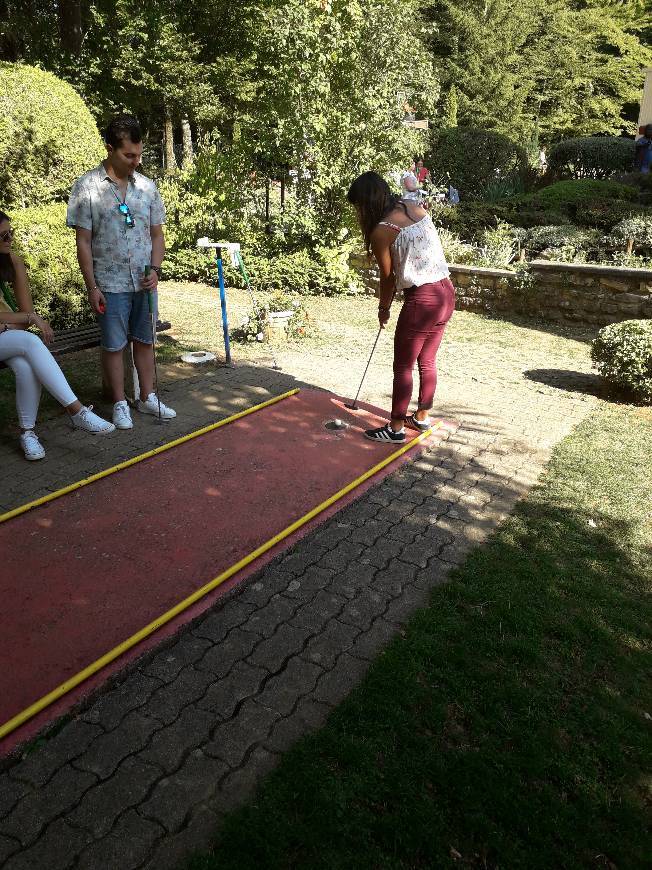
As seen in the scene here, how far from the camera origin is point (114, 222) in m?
4.64

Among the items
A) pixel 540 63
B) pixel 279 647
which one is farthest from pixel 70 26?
pixel 540 63

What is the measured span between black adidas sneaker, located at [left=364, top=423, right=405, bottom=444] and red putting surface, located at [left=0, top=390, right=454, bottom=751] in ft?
0.26

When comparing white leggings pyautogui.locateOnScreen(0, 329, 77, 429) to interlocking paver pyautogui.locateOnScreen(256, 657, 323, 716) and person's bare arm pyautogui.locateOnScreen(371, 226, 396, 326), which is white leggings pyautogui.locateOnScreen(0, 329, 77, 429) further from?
interlocking paver pyautogui.locateOnScreen(256, 657, 323, 716)

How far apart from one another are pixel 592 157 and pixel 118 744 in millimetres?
20431

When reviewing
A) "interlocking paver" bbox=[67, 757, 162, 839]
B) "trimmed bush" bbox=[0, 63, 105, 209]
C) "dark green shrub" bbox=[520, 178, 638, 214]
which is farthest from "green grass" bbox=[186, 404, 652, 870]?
"dark green shrub" bbox=[520, 178, 638, 214]

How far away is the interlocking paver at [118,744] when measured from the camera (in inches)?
88.1

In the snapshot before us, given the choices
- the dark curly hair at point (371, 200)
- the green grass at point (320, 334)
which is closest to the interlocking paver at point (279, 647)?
the dark curly hair at point (371, 200)

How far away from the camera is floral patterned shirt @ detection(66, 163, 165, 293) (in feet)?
14.8

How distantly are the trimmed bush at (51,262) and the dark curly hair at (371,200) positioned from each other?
3527 mm

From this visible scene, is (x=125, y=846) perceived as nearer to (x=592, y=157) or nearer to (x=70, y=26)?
(x=70, y=26)

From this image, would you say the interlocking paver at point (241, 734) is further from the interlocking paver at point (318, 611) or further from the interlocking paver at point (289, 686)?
the interlocking paver at point (318, 611)

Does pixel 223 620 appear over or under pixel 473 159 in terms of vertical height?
under

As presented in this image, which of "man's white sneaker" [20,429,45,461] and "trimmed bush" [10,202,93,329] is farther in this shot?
"trimmed bush" [10,202,93,329]

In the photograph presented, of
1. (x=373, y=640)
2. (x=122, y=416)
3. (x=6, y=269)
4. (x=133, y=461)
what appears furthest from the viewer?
(x=122, y=416)
